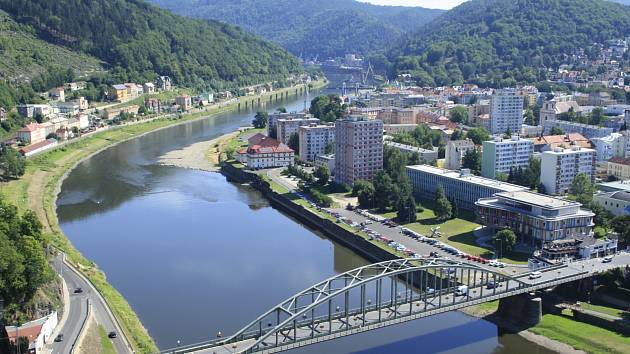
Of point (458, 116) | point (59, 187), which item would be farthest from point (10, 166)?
point (458, 116)

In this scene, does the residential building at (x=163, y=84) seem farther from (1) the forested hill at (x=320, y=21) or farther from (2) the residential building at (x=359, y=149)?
(1) the forested hill at (x=320, y=21)

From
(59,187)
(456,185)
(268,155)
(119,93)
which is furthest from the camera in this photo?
(119,93)

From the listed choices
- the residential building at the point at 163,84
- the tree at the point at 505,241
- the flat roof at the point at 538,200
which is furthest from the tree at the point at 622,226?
the residential building at the point at 163,84

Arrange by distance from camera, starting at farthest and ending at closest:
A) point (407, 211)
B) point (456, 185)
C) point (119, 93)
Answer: point (119, 93) < point (456, 185) < point (407, 211)

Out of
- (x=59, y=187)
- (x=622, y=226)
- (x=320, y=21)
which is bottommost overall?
(x=59, y=187)

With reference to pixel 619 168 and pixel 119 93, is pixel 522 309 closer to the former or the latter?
pixel 619 168

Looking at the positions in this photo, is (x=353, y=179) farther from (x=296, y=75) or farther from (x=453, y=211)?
(x=296, y=75)

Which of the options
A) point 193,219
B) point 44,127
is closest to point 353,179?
point 193,219
